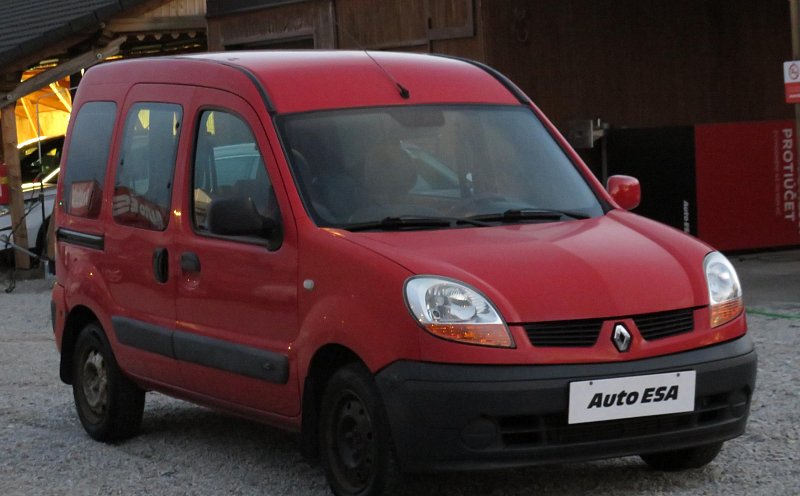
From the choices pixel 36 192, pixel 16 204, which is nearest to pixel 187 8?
pixel 36 192

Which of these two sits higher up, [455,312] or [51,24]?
[51,24]

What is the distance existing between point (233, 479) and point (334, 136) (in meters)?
1.54

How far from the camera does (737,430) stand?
577cm

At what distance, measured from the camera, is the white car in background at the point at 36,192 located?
2016 centimetres

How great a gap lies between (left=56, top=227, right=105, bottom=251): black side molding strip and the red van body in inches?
0.8

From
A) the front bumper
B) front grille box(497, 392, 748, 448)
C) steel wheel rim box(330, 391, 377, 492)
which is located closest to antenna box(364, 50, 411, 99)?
steel wheel rim box(330, 391, 377, 492)

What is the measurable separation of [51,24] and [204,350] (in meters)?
15.9

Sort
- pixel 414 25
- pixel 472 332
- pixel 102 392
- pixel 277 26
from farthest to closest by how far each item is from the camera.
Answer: pixel 277 26 → pixel 414 25 → pixel 102 392 → pixel 472 332

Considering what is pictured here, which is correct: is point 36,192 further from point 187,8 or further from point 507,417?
point 507,417

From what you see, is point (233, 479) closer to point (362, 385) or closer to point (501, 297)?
point (362, 385)

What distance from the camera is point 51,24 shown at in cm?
2156

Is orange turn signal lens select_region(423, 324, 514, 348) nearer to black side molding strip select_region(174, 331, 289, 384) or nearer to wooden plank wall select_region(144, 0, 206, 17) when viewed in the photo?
black side molding strip select_region(174, 331, 289, 384)

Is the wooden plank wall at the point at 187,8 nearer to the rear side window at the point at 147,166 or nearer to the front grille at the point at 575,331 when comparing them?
the rear side window at the point at 147,166

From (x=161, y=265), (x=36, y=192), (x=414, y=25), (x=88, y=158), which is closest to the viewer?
(x=161, y=265)
